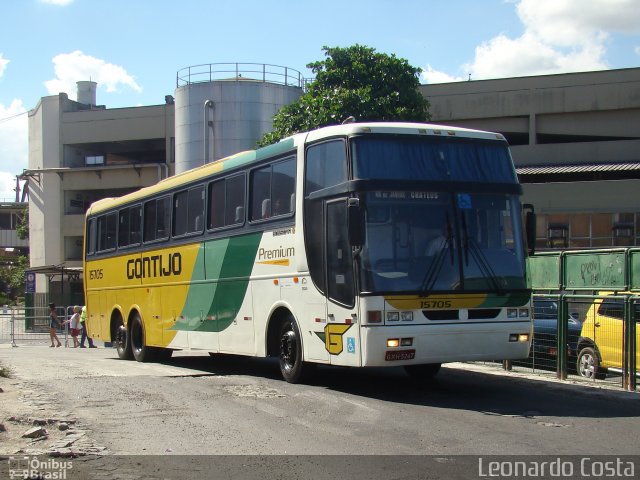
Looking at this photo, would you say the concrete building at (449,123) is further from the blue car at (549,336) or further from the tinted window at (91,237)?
the blue car at (549,336)

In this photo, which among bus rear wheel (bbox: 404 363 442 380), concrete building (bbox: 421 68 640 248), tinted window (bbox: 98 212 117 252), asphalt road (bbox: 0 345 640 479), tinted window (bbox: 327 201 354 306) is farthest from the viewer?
concrete building (bbox: 421 68 640 248)

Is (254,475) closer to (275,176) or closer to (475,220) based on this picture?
Result: (475,220)

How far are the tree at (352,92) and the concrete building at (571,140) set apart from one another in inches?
508

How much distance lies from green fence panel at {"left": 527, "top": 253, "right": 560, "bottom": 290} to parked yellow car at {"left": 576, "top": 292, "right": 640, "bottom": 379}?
1.27m

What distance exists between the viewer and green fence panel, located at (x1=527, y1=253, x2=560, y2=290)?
50.2ft

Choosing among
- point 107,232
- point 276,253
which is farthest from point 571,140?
point 276,253

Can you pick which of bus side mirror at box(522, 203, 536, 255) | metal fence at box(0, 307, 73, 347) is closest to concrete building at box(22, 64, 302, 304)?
metal fence at box(0, 307, 73, 347)

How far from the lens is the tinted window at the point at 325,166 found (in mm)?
11196

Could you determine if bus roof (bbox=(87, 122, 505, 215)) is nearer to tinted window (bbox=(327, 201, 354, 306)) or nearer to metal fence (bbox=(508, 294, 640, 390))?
tinted window (bbox=(327, 201, 354, 306))

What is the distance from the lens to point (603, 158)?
39156mm

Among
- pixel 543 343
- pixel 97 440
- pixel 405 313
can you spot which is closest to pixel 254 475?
pixel 97 440

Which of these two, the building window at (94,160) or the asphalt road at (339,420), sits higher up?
the building window at (94,160)

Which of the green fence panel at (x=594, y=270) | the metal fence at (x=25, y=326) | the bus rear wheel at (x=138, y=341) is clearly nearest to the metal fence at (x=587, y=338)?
the green fence panel at (x=594, y=270)

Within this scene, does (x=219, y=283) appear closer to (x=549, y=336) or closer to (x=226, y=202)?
(x=226, y=202)
